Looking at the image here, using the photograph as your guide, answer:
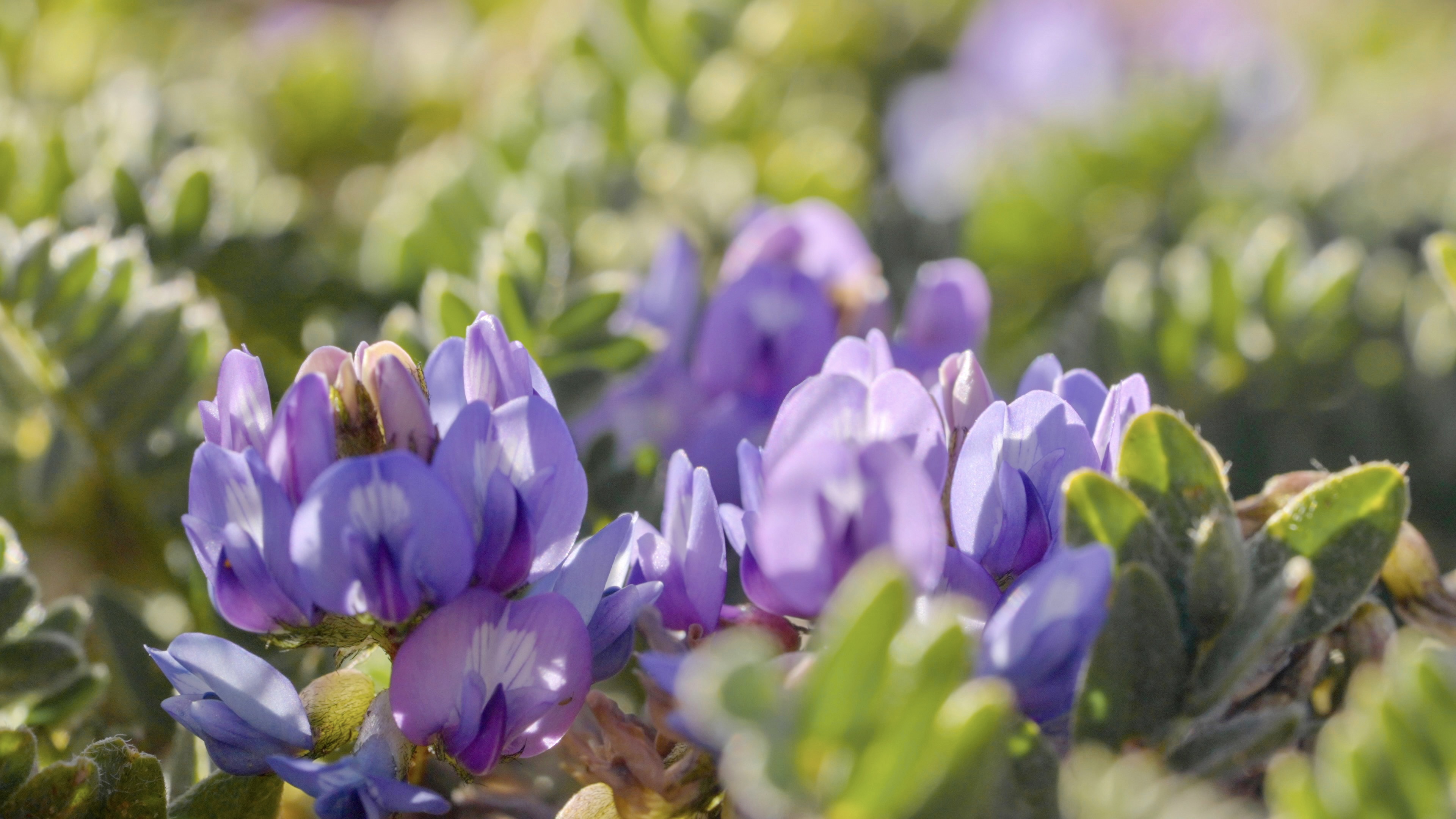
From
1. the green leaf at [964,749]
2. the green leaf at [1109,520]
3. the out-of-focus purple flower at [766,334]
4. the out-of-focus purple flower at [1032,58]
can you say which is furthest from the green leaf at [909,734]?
the out-of-focus purple flower at [1032,58]

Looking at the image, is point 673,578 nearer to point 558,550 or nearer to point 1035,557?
point 558,550

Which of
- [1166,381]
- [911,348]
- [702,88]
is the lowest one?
[1166,381]

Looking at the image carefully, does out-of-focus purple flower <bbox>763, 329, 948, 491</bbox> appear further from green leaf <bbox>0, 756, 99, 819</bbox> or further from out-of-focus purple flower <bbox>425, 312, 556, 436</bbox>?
green leaf <bbox>0, 756, 99, 819</bbox>

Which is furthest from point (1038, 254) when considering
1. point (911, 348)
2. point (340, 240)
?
point (340, 240)

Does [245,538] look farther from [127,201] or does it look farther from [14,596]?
[127,201]

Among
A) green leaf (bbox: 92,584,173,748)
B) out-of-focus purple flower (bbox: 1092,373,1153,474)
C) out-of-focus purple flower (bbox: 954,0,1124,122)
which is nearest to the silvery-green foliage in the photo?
green leaf (bbox: 92,584,173,748)

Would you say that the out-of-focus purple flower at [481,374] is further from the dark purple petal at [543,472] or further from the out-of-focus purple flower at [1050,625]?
the out-of-focus purple flower at [1050,625]

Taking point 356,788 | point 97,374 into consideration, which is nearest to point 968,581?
point 356,788
